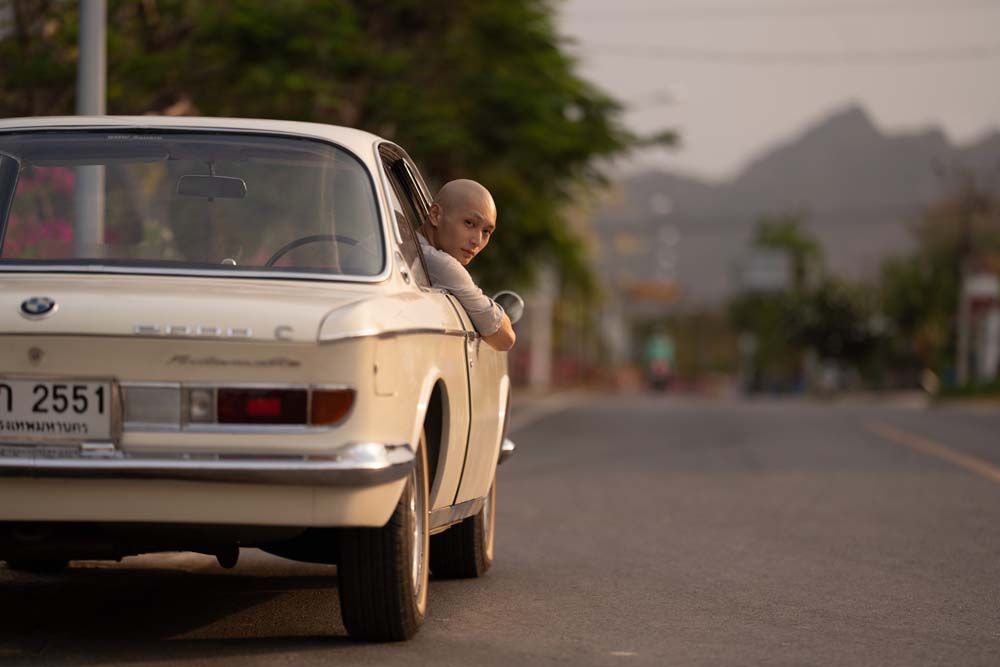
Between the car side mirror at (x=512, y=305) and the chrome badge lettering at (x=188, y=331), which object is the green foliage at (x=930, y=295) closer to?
the car side mirror at (x=512, y=305)

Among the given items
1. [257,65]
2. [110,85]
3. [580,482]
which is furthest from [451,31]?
[580,482]

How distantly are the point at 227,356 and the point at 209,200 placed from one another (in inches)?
47.7

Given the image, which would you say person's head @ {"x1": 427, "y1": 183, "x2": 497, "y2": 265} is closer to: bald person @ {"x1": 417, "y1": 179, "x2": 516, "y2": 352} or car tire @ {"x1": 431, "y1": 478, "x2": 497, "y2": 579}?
bald person @ {"x1": 417, "y1": 179, "x2": 516, "y2": 352}

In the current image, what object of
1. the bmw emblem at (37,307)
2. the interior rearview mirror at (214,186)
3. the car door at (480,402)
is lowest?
the car door at (480,402)

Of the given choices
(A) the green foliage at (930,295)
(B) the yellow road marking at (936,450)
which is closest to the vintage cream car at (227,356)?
(B) the yellow road marking at (936,450)

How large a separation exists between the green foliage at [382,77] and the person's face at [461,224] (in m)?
10.7

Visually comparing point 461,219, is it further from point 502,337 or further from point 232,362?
point 232,362

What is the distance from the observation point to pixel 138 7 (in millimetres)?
20125

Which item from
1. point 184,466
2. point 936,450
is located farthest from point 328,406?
point 936,450

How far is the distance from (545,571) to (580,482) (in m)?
6.08

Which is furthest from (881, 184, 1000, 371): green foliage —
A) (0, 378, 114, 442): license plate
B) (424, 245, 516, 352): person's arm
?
(0, 378, 114, 442): license plate

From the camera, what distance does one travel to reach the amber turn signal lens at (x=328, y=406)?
5.73 m

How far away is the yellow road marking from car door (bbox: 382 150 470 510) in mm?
8777

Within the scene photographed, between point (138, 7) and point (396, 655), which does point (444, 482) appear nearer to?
point (396, 655)
